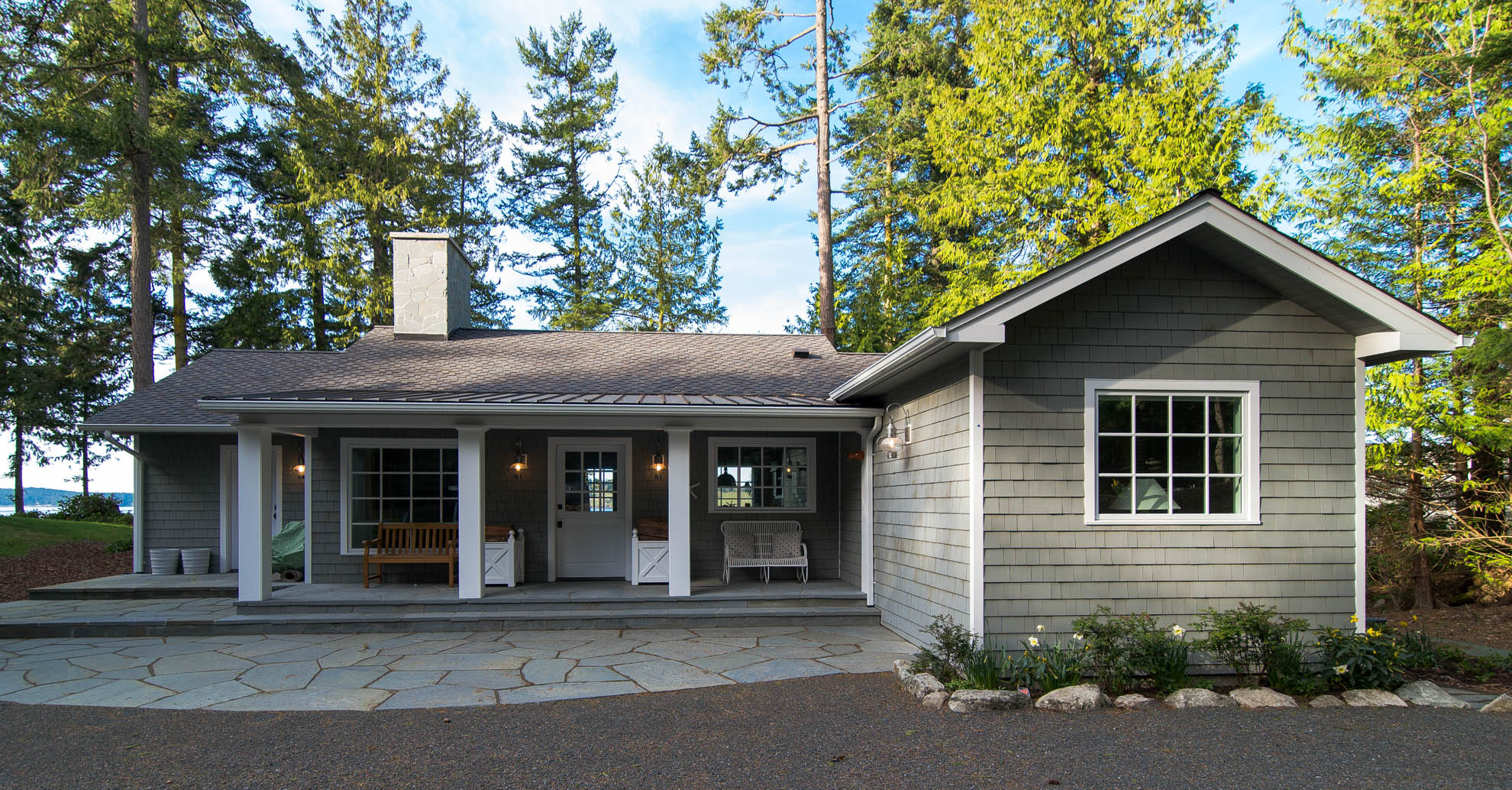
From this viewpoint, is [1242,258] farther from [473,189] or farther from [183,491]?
[473,189]

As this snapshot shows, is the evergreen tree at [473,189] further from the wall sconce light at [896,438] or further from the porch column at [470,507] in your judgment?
the wall sconce light at [896,438]

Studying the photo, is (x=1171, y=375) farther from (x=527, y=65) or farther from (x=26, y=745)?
(x=527, y=65)

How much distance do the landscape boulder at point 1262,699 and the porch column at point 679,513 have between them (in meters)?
4.75

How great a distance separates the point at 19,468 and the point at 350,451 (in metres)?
20.2

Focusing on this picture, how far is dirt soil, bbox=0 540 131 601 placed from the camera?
36.1 ft

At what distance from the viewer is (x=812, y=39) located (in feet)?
55.3

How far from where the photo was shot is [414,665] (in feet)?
20.4

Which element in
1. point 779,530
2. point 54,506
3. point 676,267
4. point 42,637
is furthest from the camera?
point 54,506

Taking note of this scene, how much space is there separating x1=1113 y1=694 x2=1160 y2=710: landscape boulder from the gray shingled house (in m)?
0.72

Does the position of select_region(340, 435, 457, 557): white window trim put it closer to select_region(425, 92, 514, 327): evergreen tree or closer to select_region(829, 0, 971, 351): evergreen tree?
select_region(829, 0, 971, 351): evergreen tree

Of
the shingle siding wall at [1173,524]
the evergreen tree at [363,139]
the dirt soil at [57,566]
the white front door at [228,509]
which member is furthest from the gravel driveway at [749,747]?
the evergreen tree at [363,139]

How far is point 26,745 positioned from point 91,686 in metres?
1.43

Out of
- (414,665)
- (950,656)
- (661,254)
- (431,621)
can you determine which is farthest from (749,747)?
(661,254)

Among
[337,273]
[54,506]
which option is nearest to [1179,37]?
[337,273]
